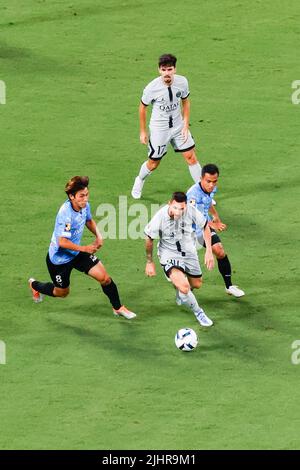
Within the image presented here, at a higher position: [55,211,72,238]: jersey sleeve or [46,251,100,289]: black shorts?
[55,211,72,238]: jersey sleeve

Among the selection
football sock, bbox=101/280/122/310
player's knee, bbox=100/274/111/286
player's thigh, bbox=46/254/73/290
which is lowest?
football sock, bbox=101/280/122/310

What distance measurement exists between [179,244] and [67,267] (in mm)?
1629

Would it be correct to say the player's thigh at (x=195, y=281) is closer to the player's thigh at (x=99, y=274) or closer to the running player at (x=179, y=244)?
the running player at (x=179, y=244)

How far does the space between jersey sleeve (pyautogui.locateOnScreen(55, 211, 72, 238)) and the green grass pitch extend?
4.57ft

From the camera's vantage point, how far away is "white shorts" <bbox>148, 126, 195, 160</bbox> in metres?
24.0

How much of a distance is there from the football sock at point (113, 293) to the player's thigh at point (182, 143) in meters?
4.30

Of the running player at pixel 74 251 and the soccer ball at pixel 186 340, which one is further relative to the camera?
the running player at pixel 74 251

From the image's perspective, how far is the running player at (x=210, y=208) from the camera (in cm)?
2069

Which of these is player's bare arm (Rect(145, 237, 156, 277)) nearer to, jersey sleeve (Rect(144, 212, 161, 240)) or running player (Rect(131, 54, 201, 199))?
jersey sleeve (Rect(144, 212, 161, 240))

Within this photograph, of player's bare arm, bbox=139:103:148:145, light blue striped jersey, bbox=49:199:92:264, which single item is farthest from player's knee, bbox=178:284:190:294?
player's bare arm, bbox=139:103:148:145

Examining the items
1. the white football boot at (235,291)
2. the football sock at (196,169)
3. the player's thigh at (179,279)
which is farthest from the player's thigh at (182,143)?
the player's thigh at (179,279)

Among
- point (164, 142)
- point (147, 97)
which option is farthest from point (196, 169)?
point (147, 97)

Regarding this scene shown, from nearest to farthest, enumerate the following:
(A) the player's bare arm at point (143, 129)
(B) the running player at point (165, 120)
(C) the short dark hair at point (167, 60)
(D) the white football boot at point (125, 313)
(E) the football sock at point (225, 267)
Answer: (D) the white football boot at point (125, 313), (E) the football sock at point (225, 267), (C) the short dark hair at point (167, 60), (A) the player's bare arm at point (143, 129), (B) the running player at point (165, 120)

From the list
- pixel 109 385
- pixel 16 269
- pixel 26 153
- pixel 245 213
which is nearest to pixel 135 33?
pixel 26 153
